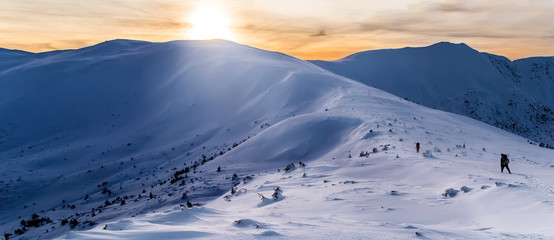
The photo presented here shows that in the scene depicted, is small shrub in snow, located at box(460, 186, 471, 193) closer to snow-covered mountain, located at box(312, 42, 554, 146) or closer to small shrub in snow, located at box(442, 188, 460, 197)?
small shrub in snow, located at box(442, 188, 460, 197)

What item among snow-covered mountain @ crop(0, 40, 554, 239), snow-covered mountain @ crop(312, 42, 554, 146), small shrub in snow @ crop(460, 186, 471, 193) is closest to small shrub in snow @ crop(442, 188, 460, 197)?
snow-covered mountain @ crop(0, 40, 554, 239)

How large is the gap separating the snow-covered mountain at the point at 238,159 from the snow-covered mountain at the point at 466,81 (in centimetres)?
3644

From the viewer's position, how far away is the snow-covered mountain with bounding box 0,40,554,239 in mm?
7445

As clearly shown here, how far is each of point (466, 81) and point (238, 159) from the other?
6995 cm

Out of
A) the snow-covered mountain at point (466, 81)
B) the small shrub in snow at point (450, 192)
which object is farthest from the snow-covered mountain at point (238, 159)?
the snow-covered mountain at point (466, 81)

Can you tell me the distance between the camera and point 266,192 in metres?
11.1

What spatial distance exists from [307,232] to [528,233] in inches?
134

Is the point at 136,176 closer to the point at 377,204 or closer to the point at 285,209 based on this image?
the point at 285,209

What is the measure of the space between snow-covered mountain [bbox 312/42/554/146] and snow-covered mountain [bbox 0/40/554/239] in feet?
120

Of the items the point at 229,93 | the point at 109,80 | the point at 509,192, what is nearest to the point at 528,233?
the point at 509,192

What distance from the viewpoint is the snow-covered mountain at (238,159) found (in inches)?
293

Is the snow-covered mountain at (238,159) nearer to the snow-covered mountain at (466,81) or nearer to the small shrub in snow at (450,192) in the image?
the small shrub in snow at (450,192)

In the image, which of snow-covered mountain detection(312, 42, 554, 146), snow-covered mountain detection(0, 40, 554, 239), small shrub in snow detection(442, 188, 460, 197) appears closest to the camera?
snow-covered mountain detection(0, 40, 554, 239)

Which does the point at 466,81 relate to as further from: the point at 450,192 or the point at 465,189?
the point at 450,192
